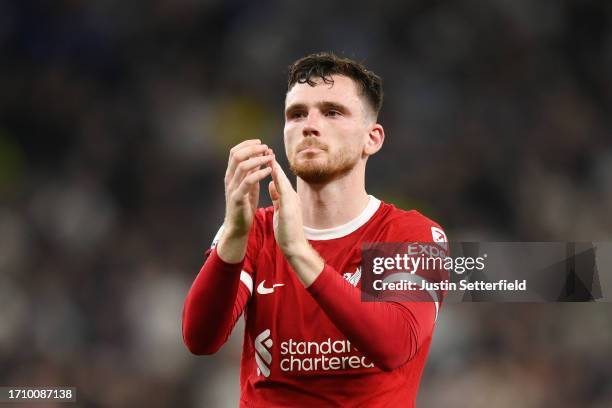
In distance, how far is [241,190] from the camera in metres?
2.37

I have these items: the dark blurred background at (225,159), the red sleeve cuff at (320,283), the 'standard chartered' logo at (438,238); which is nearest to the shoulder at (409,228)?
the 'standard chartered' logo at (438,238)

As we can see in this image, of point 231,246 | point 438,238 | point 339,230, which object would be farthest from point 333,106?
point 231,246

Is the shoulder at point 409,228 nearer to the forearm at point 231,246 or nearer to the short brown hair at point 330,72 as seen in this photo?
the short brown hair at point 330,72

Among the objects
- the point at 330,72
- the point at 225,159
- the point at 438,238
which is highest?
the point at 225,159

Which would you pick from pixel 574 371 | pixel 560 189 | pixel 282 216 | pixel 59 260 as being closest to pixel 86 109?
pixel 59 260

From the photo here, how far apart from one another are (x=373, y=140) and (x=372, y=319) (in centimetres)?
96

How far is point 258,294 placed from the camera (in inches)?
113

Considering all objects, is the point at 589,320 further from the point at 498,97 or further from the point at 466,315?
the point at 498,97

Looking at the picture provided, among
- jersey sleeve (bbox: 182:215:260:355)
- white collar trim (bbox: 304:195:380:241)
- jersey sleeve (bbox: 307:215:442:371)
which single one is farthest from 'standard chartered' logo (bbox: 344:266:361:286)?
jersey sleeve (bbox: 182:215:260:355)

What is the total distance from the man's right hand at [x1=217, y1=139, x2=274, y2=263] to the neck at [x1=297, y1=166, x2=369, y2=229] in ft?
1.83

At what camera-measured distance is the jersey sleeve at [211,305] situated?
→ 2.49 meters

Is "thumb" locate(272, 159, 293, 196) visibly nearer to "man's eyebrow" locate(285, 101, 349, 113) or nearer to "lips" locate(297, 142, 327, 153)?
"lips" locate(297, 142, 327, 153)

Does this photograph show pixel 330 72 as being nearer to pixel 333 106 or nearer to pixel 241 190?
pixel 333 106

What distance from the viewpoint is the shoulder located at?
2865 mm
